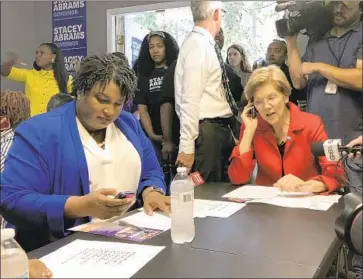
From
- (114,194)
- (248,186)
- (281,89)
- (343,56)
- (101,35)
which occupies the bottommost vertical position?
(248,186)

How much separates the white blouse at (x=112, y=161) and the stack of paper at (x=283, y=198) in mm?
412

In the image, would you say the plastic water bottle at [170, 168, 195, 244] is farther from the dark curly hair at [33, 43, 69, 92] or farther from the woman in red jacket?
the dark curly hair at [33, 43, 69, 92]

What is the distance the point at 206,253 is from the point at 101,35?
2.08 meters

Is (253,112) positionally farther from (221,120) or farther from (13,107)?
(13,107)

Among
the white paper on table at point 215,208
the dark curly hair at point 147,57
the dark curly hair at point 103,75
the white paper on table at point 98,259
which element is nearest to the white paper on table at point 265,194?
the white paper on table at point 215,208

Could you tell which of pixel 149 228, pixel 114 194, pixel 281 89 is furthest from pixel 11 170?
pixel 281 89

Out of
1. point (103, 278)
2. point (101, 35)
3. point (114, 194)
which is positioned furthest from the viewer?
point (101, 35)

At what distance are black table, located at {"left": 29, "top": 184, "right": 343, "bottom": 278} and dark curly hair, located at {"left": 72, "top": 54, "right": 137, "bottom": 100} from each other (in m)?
0.52

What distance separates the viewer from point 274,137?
2092 mm

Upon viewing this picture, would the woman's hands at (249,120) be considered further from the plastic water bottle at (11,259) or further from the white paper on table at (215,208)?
the plastic water bottle at (11,259)

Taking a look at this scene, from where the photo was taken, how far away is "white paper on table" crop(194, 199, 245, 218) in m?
1.47

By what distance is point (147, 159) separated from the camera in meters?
1.76

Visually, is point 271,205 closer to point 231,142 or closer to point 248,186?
point 248,186

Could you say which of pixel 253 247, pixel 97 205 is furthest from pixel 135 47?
pixel 253 247
